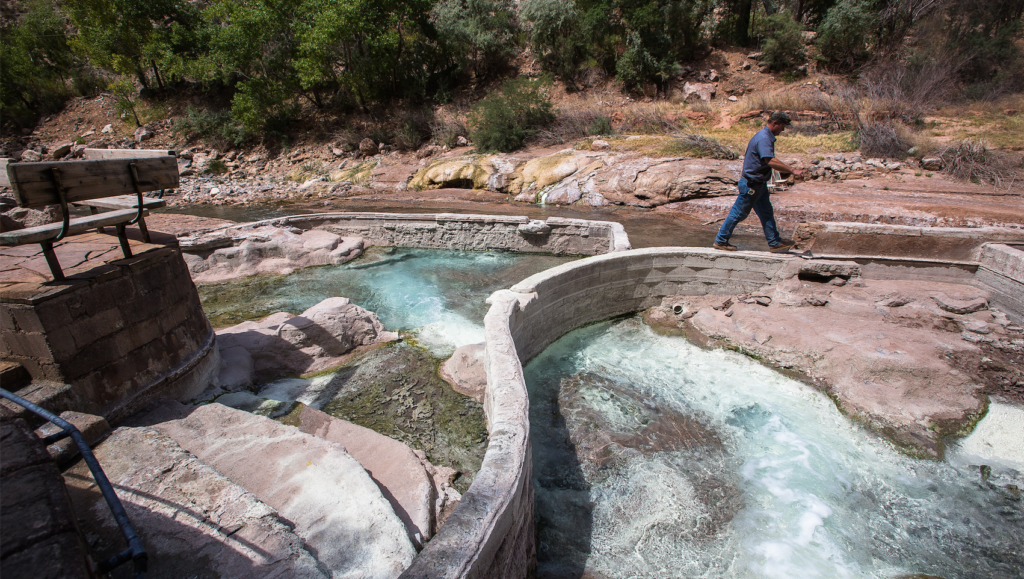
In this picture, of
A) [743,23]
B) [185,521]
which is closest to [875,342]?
[185,521]

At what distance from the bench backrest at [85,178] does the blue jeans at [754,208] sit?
641 centimetres

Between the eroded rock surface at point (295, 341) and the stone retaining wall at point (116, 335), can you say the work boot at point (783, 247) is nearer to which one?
the eroded rock surface at point (295, 341)

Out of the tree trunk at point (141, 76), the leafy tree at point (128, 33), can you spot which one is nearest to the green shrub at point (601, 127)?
the leafy tree at point (128, 33)

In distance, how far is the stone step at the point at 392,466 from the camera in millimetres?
2914

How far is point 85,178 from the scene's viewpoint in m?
3.31

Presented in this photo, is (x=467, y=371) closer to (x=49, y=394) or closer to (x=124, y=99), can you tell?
(x=49, y=394)

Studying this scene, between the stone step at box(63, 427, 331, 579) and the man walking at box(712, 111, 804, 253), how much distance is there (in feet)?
20.2

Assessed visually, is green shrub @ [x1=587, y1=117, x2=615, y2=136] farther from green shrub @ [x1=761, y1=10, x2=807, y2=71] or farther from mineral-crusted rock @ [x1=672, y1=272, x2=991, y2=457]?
mineral-crusted rock @ [x1=672, y1=272, x2=991, y2=457]

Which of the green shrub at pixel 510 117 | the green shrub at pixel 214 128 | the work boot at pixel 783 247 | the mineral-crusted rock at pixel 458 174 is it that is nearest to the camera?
the work boot at pixel 783 247

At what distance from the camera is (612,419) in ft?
15.2

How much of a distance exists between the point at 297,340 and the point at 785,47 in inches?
943

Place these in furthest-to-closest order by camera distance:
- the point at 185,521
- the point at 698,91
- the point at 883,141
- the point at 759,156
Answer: the point at 698,91 → the point at 883,141 → the point at 759,156 → the point at 185,521

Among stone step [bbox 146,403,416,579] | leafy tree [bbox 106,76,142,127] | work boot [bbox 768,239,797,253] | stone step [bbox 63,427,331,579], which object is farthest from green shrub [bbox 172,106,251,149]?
stone step [bbox 63,427,331,579]

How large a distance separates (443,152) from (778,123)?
50.2 ft
